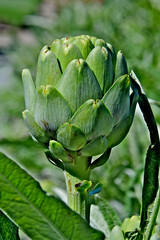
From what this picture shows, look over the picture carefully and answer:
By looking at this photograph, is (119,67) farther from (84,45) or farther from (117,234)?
(117,234)

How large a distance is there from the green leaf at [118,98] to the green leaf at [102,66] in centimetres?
1

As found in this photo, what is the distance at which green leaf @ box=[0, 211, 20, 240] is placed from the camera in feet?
1.49

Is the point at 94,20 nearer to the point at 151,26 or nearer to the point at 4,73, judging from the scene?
the point at 151,26

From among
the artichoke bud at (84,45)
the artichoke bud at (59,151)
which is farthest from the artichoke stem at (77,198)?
the artichoke bud at (84,45)

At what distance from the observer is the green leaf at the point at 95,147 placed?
16.3 inches

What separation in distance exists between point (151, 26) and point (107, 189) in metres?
0.85

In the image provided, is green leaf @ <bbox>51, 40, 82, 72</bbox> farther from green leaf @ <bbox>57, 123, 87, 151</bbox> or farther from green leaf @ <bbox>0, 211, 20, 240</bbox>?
green leaf @ <bbox>0, 211, 20, 240</bbox>

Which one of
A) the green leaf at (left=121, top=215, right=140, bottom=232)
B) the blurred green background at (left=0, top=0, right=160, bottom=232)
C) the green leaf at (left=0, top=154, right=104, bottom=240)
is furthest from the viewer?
the blurred green background at (left=0, top=0, right=160, bottom=232)

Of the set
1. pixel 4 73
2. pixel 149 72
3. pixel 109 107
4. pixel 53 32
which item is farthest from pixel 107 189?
pixel 4 73

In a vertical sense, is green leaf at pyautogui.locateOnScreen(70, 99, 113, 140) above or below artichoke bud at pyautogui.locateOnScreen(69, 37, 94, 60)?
below

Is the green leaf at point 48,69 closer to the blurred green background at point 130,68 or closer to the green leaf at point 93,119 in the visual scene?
the green leaf at point 93,119

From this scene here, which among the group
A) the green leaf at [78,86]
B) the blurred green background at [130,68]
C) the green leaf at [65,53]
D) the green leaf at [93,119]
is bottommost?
the blurred green background at [130,68]

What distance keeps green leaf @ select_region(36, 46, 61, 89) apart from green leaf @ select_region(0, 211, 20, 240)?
0.16 meters

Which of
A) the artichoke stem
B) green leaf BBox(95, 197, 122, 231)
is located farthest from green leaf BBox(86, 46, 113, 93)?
green leaf BBox(95, 197, 122, 231)
